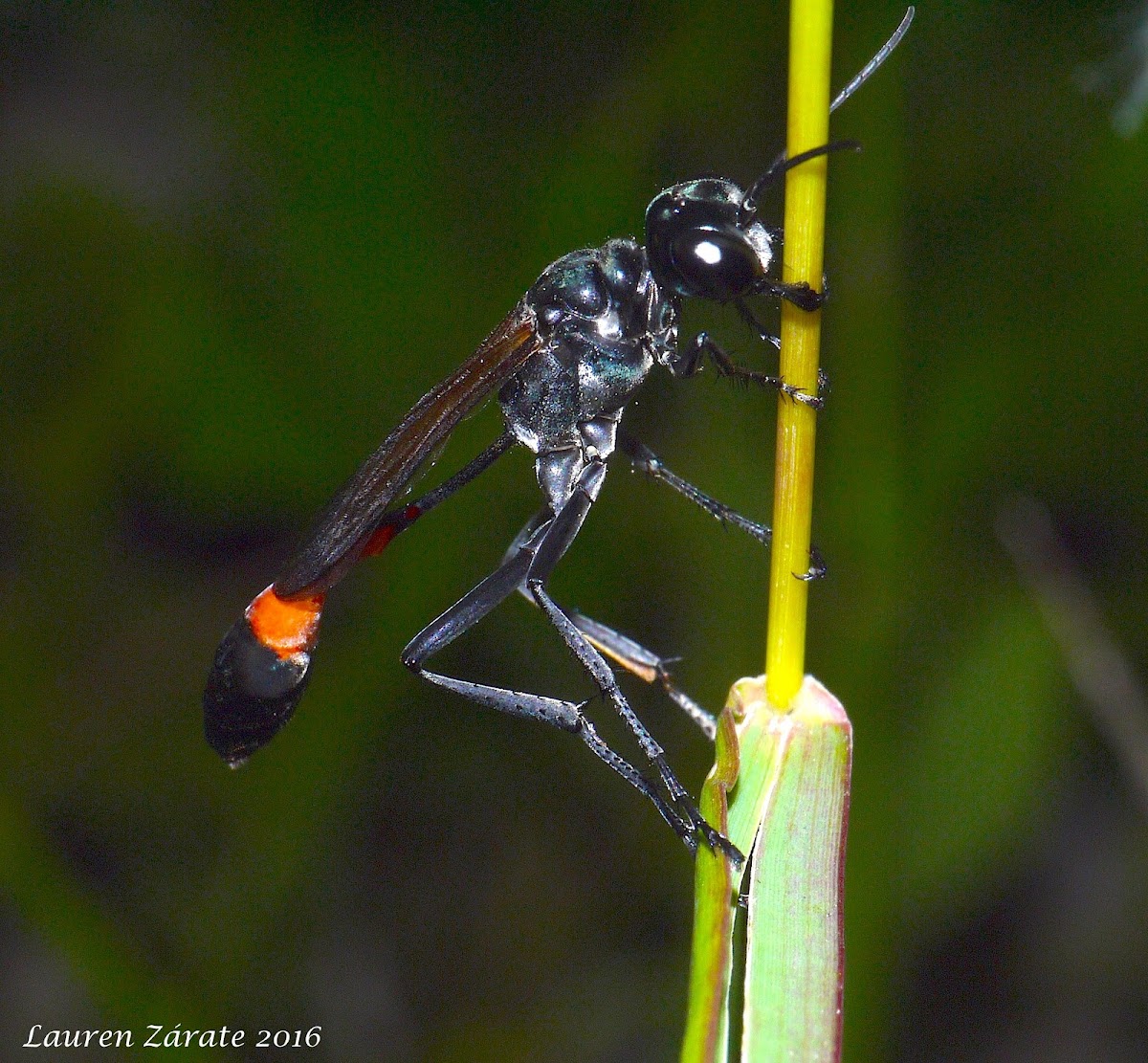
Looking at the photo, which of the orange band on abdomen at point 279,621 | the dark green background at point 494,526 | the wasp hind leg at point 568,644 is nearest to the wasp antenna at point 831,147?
the wasp hind leg at point 568,644

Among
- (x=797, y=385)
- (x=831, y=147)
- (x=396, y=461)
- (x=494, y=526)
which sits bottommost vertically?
(x=797, y=385)

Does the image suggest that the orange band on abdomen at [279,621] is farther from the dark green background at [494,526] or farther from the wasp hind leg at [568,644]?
the dark green background at [494,526]

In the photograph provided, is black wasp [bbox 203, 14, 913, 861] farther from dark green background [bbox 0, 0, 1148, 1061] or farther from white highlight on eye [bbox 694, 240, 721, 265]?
dark green background [bbox 0, 0, 1148, 1061]

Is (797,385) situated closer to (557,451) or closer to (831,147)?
(831,147)

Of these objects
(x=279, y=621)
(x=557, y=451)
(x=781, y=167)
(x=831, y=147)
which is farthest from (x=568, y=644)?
(x=831, y=147)

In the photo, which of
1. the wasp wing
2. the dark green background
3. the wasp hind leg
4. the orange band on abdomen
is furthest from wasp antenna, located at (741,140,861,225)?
the orange band on abdomen

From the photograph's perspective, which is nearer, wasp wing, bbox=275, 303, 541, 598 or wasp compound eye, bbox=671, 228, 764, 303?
wasp compound eye, bbox=671, 228, 764, 303
